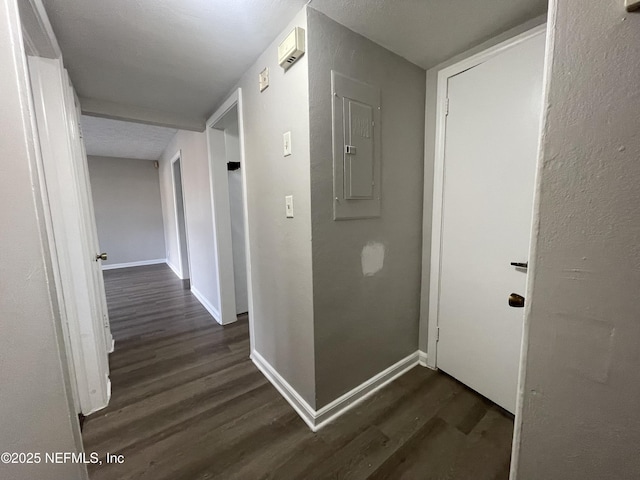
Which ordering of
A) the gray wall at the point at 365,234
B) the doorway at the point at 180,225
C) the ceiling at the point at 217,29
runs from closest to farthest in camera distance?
the ceiling at the point at 217,29, the gray wall at the point at 365,234, the doorway at the point at 180,225

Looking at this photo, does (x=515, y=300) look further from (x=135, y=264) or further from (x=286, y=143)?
(x=135, y=264)

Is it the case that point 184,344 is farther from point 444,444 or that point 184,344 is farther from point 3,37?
point 3,37

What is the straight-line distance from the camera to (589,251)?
45 centimetres

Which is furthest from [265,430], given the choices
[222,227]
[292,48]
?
[292,48]

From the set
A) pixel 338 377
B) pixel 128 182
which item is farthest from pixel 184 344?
pixel 128 182

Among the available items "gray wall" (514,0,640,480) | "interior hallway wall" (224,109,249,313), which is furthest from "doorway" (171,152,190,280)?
"gray wall" (514,0,640,480)

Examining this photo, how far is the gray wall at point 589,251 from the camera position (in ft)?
1.33

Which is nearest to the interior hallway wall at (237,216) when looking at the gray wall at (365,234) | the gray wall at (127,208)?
the gray wall at (365,234)

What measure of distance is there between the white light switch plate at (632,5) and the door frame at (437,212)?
1.33 m

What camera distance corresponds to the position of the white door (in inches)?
53.4

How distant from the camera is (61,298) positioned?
143 cm

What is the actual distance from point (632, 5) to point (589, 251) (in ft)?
1.22

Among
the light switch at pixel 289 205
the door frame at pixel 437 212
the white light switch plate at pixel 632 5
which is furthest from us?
the door frame at pixel 437 212

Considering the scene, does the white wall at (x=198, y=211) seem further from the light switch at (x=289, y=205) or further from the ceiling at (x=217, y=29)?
the light switch at (x=289, y=205)
